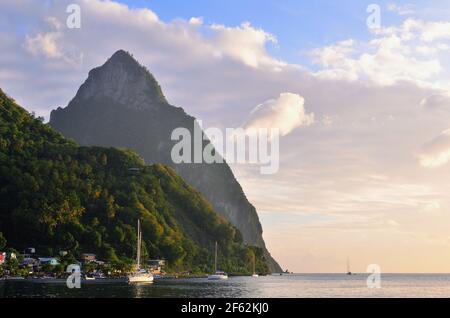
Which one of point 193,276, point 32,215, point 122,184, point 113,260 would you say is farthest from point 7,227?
point 193,276

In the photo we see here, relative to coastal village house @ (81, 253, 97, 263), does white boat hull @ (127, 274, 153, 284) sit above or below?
below

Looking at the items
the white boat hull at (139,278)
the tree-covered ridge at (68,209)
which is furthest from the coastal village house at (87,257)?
the white boat hull at (139,278)

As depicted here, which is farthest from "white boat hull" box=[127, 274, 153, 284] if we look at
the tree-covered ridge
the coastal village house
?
the tree-covered ridge

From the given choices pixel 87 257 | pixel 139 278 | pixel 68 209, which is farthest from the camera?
pixel 68 209

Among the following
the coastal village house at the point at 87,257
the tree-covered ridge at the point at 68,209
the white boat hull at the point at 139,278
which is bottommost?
the white boat hull at the point at 139,278

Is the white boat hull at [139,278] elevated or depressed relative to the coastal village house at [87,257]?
depressed

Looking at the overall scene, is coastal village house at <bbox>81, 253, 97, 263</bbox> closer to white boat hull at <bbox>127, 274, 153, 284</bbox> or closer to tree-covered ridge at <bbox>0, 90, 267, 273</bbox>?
tree-covered ridge at <bbox>0, 90, 267, 273</bbox>

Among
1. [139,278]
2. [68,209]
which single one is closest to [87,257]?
[68,209]

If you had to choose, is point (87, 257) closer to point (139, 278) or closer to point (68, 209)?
point (68, 209)

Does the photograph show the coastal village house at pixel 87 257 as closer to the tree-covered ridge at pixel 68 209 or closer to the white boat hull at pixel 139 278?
the tree-covered ridge at pixel 68 209

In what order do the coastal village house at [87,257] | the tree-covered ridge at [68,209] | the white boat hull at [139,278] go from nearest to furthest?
the white boat hull at [139,278]
the coastal village house at [87,257]
the tree-covered ridge at [68,209]

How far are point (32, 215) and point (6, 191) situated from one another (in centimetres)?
1428
